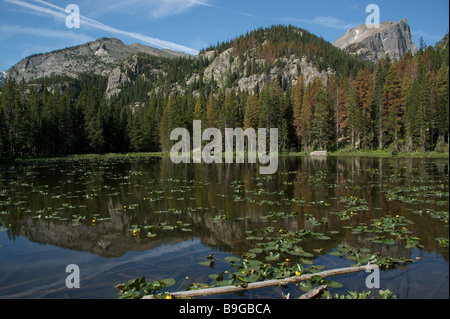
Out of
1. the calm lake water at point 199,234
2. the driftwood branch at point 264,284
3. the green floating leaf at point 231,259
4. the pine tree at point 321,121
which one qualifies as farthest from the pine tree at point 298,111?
the driftwood branch at point 264,284

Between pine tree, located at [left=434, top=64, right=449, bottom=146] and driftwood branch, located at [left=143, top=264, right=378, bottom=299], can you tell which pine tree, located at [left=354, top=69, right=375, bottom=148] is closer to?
pine tree, located at [left=434, top=64, right=449, bottom=146]

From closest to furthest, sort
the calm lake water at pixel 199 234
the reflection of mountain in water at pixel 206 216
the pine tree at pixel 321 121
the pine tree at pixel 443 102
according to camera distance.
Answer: the pine tree at pixel 443 102 < the calm lake water at pixel 199 234 < the reflection of mountain in water at pixel 206 216 < the pine tree at pixel 321 121

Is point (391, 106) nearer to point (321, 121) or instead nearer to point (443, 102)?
point (321, 121)

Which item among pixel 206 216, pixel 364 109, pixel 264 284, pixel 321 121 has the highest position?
pixel 364 109

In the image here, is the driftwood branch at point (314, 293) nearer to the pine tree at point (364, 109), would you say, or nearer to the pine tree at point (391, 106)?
the pine tree at point (391, 106)

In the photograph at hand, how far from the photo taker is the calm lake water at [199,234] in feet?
21.1

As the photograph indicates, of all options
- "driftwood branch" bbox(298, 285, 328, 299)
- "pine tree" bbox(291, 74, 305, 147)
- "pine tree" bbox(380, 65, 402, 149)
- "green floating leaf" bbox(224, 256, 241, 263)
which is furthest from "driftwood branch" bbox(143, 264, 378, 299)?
"pine tree" bbox(291, 74, 305, 147)

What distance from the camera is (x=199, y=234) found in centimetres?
982

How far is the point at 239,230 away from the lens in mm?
9984

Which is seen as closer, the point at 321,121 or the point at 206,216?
the point at 206,216

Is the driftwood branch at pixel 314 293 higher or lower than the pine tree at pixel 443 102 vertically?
lower

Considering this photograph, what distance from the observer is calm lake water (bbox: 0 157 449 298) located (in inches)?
253

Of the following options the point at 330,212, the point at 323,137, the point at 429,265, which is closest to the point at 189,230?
the point at 330,212

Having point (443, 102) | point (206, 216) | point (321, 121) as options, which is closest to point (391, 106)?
point (321, 121)
